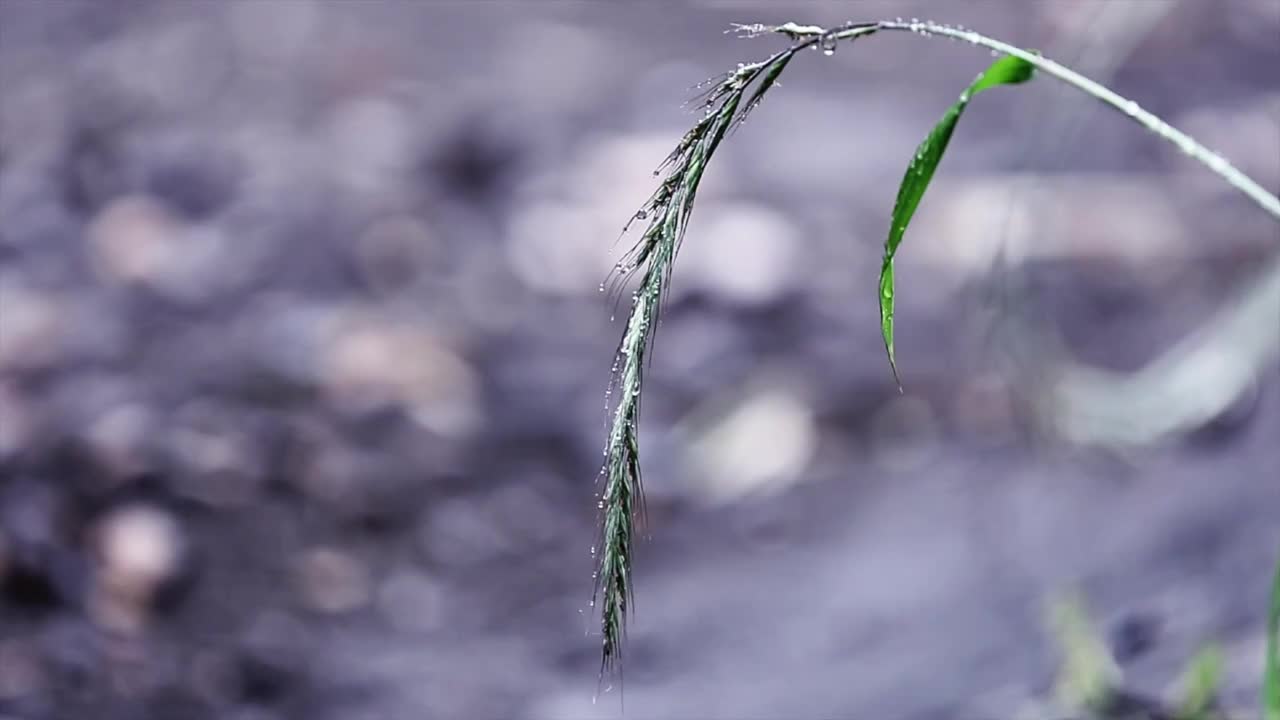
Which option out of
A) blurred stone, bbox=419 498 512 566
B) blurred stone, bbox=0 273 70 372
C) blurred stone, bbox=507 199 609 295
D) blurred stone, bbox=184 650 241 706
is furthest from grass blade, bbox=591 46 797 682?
blurred stone, bbox=507 199 609 295

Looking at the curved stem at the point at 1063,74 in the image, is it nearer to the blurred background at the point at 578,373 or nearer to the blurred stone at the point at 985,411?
the blurred background at the point at 578,373

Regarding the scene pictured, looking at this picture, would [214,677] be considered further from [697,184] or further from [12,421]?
[697,184]

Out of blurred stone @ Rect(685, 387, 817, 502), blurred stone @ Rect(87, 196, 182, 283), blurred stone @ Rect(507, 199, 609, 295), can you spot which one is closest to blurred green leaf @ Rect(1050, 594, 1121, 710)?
blurred stone @ Rect(685, 387, 817, 502)

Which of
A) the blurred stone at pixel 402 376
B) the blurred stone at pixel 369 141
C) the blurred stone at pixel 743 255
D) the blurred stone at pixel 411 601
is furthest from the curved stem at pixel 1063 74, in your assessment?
the blurred stone at pixel 369 141

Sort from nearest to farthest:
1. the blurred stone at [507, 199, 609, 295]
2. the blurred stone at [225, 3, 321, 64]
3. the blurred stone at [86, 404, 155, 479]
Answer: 1. the blurred stone at [86, 404, 155, 479]
2. the blurred stone at [507, 199, 609, 295]
3. the blurred stone at [225, 3, 321, 64]

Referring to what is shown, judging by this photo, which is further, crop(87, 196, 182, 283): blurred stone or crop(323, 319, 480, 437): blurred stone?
crop(87, 196, 182, 283): blurred stone

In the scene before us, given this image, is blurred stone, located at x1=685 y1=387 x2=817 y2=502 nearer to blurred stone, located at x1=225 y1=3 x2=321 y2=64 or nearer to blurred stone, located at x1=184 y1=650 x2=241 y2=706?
blurred stone, located at x1=184 y1=650 x2=241 y2=706

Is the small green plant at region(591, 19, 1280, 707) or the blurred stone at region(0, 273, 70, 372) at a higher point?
the blurred stone at region(0, 273, 70, 372)

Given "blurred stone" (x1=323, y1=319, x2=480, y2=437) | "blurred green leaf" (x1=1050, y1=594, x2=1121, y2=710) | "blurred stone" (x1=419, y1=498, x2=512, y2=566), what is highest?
"blurred stone" (x1=323, y1=319, x2=480, y2=437)

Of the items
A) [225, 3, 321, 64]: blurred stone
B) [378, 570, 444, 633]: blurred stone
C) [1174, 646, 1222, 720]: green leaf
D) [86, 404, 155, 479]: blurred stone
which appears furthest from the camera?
[225, 3, 321, 64]: blurred stone
